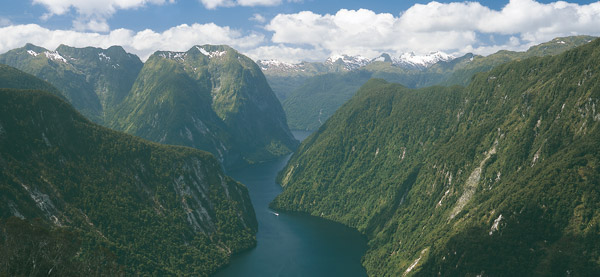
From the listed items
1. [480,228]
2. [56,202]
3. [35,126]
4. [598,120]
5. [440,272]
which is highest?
[35,126]

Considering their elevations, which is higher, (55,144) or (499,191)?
(55,144)

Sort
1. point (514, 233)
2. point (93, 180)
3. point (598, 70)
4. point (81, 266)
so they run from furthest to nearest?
point (93, 180)
point (598, 70)
point (514, 233)
point (81, 266)

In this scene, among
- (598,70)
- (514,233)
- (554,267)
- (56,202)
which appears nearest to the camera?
(554,267)

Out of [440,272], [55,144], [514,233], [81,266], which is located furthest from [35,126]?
[514,233]

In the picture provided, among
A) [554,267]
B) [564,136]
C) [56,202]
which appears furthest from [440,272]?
[56,202]

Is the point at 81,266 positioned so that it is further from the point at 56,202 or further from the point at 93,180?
the point at 93,180

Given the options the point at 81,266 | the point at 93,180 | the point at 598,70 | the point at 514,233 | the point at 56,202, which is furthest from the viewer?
the point at 93,180

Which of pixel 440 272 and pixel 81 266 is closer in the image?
pixel 81 266

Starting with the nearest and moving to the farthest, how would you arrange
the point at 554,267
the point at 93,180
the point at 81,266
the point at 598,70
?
the point at 81,266 < the point at 554,267 < the point at 598,70 < the point at 93,180

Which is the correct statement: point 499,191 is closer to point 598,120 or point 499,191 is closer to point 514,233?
point 514,233
